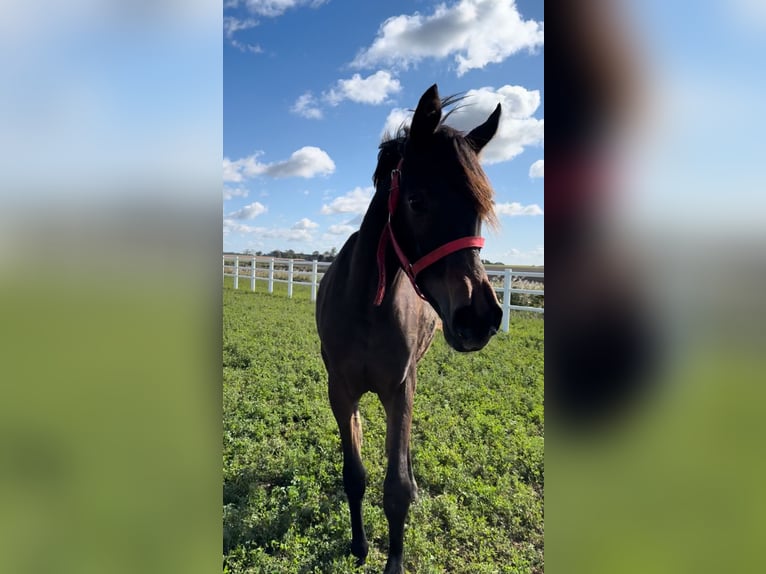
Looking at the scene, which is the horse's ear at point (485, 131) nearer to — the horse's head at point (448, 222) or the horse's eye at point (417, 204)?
the horse's head at point (448, 222)

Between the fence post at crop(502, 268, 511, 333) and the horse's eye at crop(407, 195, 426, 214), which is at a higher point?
the horse's eye at crop(407, 195, 426, 214)

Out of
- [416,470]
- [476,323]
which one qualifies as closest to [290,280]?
[416,470]

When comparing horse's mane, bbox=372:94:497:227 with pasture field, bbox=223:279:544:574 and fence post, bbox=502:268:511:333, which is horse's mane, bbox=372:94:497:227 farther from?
fence post, bbox=502:268:511:333

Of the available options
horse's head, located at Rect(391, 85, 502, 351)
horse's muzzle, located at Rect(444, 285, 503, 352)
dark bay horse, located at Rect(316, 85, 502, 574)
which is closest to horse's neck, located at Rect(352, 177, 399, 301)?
dark bay horse, located at Rect(316, 85, 502, 574)

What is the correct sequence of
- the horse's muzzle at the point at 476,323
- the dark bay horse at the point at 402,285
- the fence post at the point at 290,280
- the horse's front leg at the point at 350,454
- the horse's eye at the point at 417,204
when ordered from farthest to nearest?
the fence post at the point at 290,280 → the horse's front leg at the point at 350,454 → the horse's eye at the point at 417,204 → the dark bay horse at the point at 402,285 → the horse's muzzle at the point at 476,323

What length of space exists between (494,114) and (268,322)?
21.2 ft

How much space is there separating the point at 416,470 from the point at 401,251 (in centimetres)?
212

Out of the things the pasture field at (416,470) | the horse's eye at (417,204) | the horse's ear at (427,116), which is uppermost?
the horse's ear at (427,116)

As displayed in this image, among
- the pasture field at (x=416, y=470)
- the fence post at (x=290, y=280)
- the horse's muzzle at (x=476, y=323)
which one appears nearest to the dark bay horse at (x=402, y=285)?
the horse's muzzle at (x=476, y=323)

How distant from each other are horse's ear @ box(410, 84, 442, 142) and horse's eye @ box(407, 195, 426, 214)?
32 cm

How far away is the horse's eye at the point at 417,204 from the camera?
194cm

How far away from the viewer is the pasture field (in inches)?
95.7
